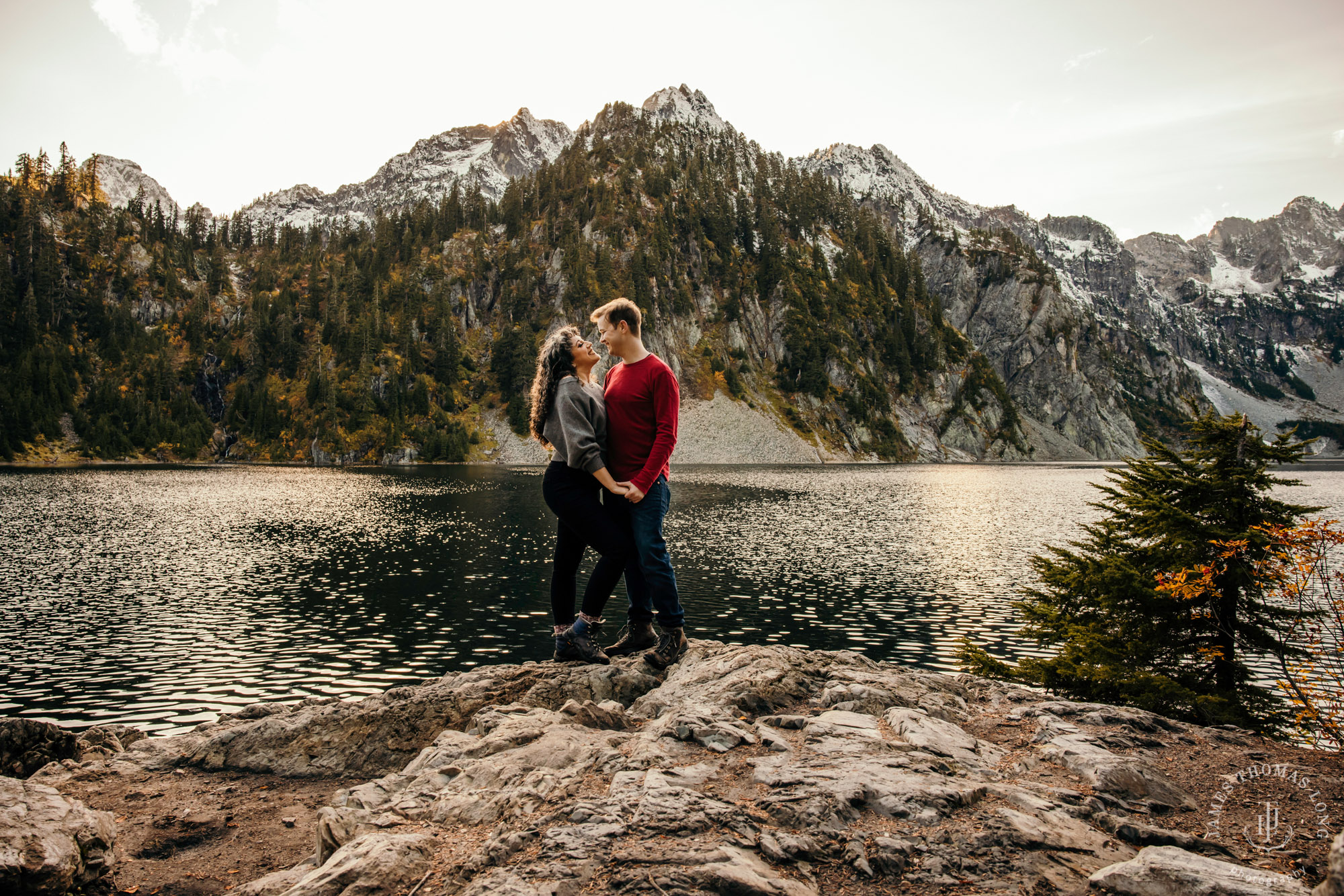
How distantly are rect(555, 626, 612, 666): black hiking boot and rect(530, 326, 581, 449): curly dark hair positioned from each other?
9.08 ft

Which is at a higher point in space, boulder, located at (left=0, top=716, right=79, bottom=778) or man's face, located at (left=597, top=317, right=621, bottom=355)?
man's face, located at (left=597, top=317, right=621, bottom=355)

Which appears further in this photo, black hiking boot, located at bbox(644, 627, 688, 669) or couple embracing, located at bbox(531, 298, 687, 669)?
black hiking boot, located at bbox(644, 627, 688, 669)

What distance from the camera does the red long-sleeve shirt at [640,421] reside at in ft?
26.9

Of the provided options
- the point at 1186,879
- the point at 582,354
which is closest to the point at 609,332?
the point at 582,354

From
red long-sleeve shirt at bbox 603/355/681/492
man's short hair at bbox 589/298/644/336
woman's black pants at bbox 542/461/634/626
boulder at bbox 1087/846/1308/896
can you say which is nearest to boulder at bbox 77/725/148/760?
woman's black pants at bbox 542/461/634/626

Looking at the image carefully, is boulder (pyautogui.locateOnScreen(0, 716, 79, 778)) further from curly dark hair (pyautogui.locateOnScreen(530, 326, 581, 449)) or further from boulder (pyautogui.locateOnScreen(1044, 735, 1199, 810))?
boulder (pyautogui.locateOnScreen(1044, 735, 1199, 810))

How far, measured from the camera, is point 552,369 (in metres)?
8.43

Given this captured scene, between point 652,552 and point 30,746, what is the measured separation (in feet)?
27.2

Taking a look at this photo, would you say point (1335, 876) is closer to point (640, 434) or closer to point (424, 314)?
point (640, 434)

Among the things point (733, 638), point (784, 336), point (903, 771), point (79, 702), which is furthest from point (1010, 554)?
point (784, 336)

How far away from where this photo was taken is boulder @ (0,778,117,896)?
4.98m

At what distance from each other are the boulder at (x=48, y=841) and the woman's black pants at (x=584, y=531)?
4.61m
